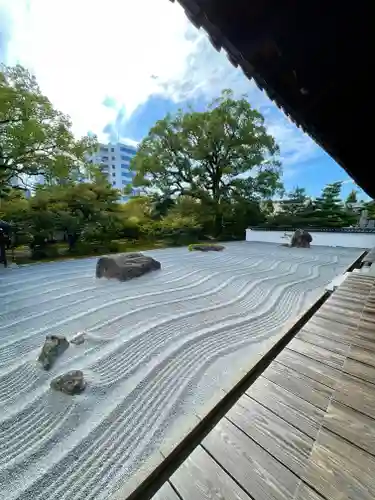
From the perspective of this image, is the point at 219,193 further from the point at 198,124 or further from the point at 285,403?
the point at 285,403

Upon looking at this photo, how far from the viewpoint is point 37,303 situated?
327 cm

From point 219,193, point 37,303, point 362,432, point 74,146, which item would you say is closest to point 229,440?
point 362,432

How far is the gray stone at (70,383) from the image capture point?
65.0 inches

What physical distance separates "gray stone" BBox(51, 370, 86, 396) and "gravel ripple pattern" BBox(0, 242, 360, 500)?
0.04m

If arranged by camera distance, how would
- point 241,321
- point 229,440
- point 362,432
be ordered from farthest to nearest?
point 241,321
point 229,440
point 362,432

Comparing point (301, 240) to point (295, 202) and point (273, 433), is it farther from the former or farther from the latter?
point (273, 433)

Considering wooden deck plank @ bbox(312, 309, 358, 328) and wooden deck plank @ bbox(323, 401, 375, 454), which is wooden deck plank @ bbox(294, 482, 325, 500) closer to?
wooden deck plank @ bbox(323, 401, 375, 454)

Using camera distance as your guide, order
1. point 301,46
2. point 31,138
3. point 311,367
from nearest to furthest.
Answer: point 301,46
point 311,367
point 31,138

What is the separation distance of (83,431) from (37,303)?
2437 mm

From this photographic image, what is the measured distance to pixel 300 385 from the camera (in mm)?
1406

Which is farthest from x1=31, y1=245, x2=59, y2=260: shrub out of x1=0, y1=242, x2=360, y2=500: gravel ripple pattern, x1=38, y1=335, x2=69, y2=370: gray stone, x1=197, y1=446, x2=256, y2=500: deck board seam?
x1=197, y1=446, x2=256, y2=500: deck board seam

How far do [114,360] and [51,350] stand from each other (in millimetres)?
548

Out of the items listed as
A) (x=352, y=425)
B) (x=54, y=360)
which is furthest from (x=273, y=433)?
(x=54, y=360)

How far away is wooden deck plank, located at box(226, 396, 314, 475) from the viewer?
3.22ft
